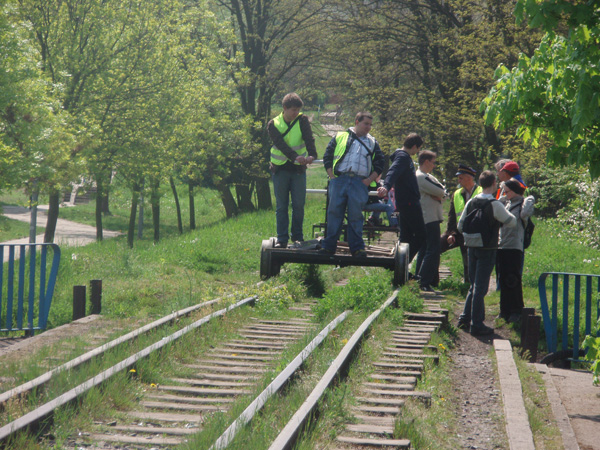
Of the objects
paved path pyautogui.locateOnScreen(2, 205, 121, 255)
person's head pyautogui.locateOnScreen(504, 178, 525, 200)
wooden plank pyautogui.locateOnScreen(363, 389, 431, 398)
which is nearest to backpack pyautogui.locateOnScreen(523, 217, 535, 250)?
person's head pyautogui.locateOnScreen(504, 178, 525, 200)

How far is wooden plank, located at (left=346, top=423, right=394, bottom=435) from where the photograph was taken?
4867 mm

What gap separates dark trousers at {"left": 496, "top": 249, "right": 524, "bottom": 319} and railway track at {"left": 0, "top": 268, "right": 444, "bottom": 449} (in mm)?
1919

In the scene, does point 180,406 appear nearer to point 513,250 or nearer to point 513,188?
point 513,250

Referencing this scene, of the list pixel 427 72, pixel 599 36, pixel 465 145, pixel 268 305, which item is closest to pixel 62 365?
pixel 268 305

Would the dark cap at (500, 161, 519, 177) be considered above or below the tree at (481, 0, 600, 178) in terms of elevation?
below

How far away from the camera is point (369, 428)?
16.2 ft

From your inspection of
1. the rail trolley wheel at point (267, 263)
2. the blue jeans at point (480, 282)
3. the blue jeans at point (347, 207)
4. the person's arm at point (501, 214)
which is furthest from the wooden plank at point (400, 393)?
the rail trolley wheel at point (267, 263)

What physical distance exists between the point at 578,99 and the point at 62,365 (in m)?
4.35

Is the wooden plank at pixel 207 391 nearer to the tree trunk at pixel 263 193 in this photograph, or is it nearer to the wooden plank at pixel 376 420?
the wooden plank at pixel 376 420

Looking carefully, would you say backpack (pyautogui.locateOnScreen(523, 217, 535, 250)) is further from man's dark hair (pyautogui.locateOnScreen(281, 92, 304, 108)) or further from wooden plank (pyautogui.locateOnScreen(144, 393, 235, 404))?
wooden plank (pyautogui.locateOnScreen(144, 393, 235, 404))

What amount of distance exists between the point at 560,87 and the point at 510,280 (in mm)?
4322

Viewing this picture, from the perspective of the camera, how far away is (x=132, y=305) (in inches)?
380

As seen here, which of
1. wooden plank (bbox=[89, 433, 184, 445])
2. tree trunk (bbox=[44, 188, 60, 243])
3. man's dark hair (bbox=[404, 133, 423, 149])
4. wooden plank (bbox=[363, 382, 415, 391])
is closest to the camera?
wooden plank (bbox=[89, 433, 184, 445])

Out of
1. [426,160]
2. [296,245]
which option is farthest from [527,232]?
[296,245]
